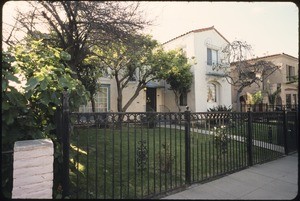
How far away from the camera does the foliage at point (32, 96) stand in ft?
10.1

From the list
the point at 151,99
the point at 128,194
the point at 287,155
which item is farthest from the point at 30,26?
the point at 151,99

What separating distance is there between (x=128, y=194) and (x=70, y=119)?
161cm

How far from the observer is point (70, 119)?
11.7 ft

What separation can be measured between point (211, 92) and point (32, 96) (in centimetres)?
1627

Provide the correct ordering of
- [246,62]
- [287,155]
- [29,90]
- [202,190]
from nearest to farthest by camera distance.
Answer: [29,90] → [202,190] → [287,155] → [246,62]

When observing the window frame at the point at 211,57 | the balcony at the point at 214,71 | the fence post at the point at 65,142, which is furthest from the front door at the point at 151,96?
the fence post at the point at 65,142

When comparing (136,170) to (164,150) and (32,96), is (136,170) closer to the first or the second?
(164,150)

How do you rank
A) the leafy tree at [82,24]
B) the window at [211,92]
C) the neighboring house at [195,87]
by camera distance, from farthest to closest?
1. the window at [211,92]
2. the neighboring house at [195,87]
3. the leafy tree at [82,24]

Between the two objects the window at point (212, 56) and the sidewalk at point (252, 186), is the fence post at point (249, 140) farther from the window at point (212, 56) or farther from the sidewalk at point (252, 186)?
the window at point (212, 56)

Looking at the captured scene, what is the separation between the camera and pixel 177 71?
620 inches

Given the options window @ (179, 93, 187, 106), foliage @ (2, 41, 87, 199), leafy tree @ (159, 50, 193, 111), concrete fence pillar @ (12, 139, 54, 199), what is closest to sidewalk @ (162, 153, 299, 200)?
concrete fence pillar @ (12, 139, 54, 199)

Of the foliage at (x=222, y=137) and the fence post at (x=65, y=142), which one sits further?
the foliage at (x=222, y=137)

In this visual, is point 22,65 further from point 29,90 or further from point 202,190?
point 202,190

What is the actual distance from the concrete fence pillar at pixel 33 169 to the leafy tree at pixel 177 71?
1229cm
